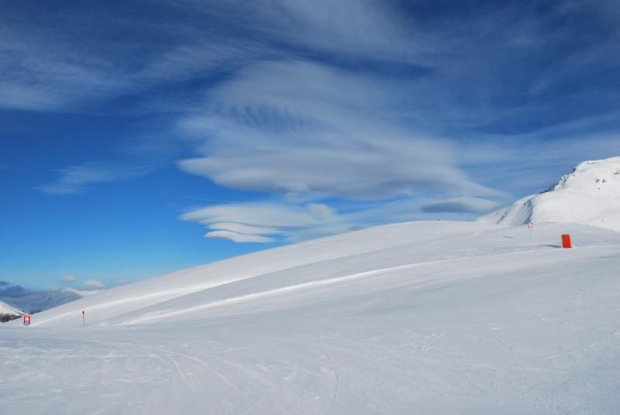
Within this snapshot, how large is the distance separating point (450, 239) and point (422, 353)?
1769cm

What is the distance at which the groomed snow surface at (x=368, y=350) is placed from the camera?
5801mm

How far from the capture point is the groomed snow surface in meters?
5.80

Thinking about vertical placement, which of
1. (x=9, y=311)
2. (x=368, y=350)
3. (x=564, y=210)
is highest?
(x=564, y=210)

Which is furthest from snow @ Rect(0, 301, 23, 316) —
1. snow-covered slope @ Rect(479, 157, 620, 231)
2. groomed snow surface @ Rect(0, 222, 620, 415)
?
snow-covered slope @ Rect(479, 157, 620, 231)

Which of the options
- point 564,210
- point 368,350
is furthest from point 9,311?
point 564,210

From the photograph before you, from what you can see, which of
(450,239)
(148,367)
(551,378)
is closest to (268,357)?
(148,367)

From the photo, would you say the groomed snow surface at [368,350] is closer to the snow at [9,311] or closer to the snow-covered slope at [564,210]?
the snow at [9,311]

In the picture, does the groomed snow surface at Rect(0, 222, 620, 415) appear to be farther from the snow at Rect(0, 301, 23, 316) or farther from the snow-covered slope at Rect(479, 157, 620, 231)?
the snow-covered slope at Rect(479, 157, 620, 231)

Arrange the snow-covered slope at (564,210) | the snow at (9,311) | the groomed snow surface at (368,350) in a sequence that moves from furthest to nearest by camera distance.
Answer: the snow-covered slope at (564,210) < the snow at (9,311) < the groomed snow surface at (368,350)

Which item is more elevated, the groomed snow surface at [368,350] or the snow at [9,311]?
the groomed snow surface at [368,350]

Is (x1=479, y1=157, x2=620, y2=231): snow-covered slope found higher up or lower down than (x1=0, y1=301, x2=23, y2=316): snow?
higher up

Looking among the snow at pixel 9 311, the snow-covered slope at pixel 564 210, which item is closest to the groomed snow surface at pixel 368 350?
the snow at pixel 9 311

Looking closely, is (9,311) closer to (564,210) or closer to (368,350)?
(368,350)

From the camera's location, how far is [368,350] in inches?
328
